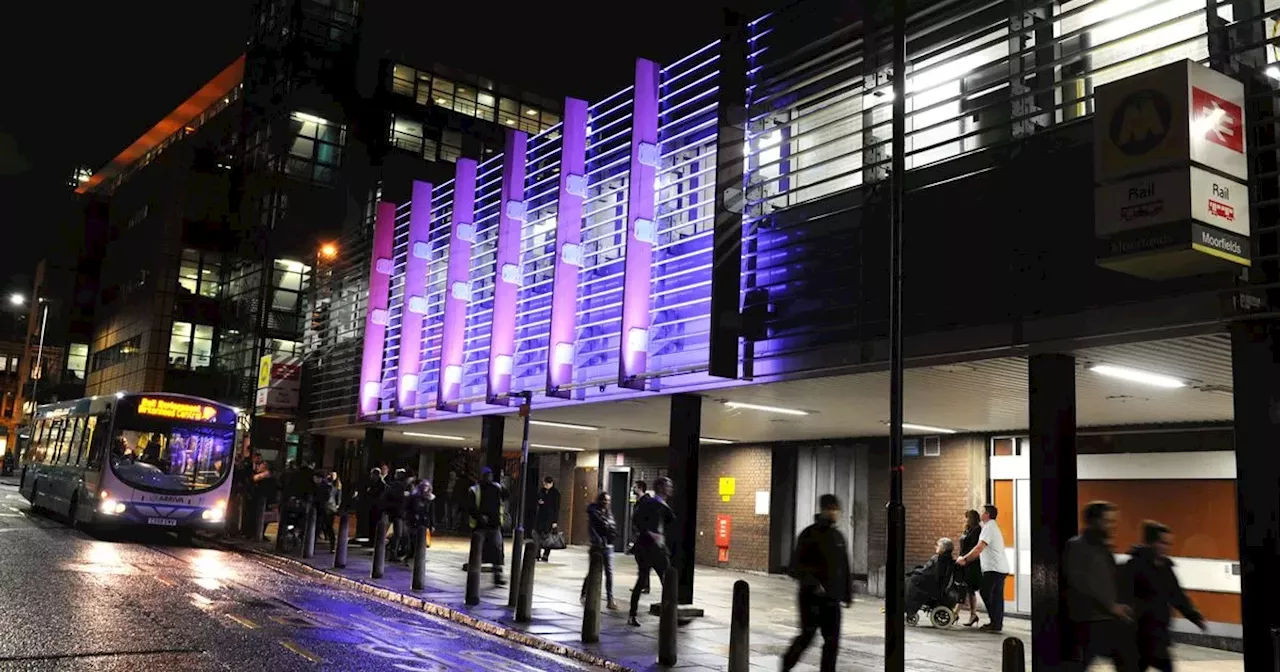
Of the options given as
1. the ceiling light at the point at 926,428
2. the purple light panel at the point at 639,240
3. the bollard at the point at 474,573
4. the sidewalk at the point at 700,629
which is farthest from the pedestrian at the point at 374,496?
the ceiling light at the point at 926,428

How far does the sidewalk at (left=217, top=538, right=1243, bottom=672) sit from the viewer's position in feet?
34.7

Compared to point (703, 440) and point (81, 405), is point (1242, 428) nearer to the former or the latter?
point (703, 440)

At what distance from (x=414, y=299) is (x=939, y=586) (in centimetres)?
1312

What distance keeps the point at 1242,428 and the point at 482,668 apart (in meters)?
6.92

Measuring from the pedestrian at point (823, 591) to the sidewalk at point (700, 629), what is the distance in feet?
4.70

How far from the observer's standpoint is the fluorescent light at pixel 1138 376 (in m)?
10.6

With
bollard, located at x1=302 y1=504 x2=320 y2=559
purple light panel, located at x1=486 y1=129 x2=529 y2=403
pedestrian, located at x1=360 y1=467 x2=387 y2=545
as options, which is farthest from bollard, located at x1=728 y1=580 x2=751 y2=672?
bollard, located at x1=302 y1=504 x2=320 y2=559

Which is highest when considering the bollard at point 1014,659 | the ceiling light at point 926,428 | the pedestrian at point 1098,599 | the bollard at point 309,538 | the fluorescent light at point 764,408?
the fluorescent light at point 764,408

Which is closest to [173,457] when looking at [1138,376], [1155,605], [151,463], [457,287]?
[151,463]

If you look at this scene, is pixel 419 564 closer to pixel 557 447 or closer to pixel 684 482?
pixel 684 482

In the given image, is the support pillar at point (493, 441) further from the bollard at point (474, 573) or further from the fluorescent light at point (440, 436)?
the fluorescent light at point (440, 436)

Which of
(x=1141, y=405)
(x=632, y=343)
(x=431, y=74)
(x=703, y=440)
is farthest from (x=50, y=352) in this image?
(x=1141, y=405)

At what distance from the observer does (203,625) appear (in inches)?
412

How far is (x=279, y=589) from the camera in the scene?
47.9 feet
